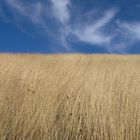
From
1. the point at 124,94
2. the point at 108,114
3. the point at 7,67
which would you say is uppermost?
the point at 7,67

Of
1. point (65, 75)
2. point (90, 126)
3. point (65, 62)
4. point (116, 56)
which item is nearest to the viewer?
point (90, 126)

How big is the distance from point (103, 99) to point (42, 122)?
7.01 feet

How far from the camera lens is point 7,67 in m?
18.1

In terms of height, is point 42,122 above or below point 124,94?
below

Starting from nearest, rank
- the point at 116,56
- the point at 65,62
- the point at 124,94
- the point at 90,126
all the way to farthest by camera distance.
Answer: the point at 90,126
the point at 124,94
the point at 65,62
the point at 116,56

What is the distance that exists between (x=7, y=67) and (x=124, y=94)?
4.78 m

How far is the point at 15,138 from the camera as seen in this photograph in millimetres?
15336

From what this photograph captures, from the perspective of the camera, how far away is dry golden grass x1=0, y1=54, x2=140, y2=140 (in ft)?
49.1

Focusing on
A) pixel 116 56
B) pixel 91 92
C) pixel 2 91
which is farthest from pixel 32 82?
pixel 116 56

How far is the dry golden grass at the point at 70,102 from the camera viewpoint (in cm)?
1498

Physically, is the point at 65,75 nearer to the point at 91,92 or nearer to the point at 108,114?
the point at 91,92

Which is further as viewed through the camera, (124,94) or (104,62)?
(104,62)

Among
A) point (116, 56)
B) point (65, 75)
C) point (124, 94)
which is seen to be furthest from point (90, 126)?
point (116, 56)

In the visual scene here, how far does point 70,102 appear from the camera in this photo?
51.7 ft
